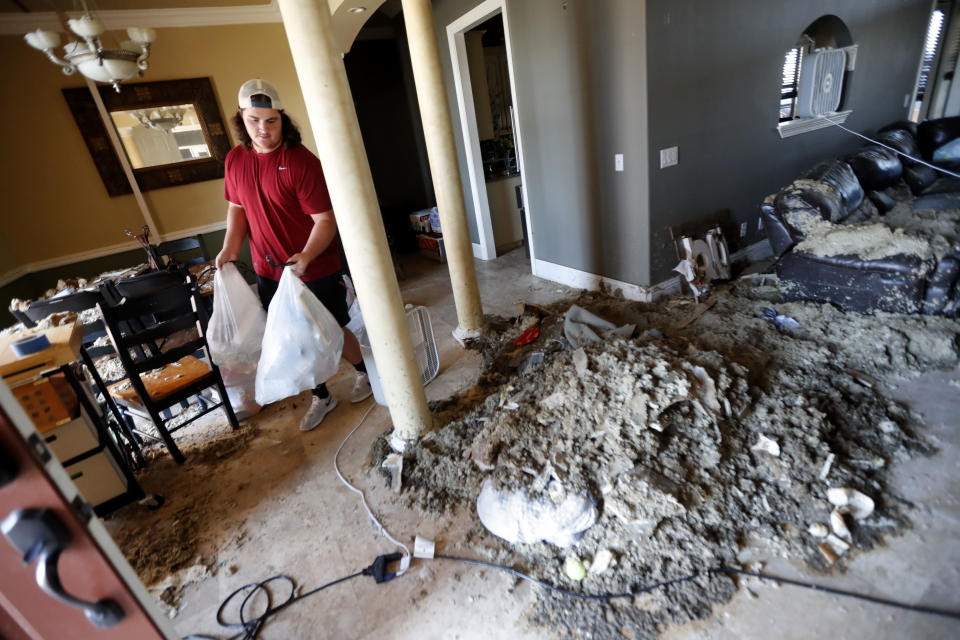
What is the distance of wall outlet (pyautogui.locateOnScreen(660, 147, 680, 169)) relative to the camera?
3051mm

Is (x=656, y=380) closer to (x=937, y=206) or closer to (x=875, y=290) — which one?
(x=875, y=290)

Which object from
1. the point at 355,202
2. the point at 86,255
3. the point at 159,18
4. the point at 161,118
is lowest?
the point at 86,255

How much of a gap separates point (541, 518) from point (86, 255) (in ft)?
16.3

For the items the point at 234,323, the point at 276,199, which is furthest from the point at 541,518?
the point at 276,199

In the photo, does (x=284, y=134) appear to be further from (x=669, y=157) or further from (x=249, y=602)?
(x=669, y=157)

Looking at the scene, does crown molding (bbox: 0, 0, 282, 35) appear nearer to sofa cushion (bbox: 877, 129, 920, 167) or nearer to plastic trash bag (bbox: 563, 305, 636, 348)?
plastic trash bag (bbox: 563, 305, 636, 348)

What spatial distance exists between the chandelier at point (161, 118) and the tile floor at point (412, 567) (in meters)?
3.56

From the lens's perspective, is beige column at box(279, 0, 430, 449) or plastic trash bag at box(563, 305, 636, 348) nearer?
beige column at box(279, 0, 430, 449)

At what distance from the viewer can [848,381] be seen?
2.14m

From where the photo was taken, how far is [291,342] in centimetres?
203

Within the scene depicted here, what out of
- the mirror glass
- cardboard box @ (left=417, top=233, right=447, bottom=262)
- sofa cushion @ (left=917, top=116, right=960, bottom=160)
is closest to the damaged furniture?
sofa cushion @ (left=917, top=116, right=960, bottom=160)

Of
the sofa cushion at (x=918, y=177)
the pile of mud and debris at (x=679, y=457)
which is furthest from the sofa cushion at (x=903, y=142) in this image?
the pile of mud and debris at (x=679, y=457)

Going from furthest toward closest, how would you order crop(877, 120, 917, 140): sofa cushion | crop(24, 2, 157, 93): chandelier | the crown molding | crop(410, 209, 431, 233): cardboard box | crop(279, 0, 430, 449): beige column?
crop(410, 209, 431, 233): cardboard box, crop(877, 120, 917, 140): sofa cushion, the crown molding, crop(24, 2, 157, 93): chandelier, crop(279, 0, 430, 449): beige column

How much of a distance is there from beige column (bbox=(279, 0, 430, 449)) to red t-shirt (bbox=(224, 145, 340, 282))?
1.32ft
